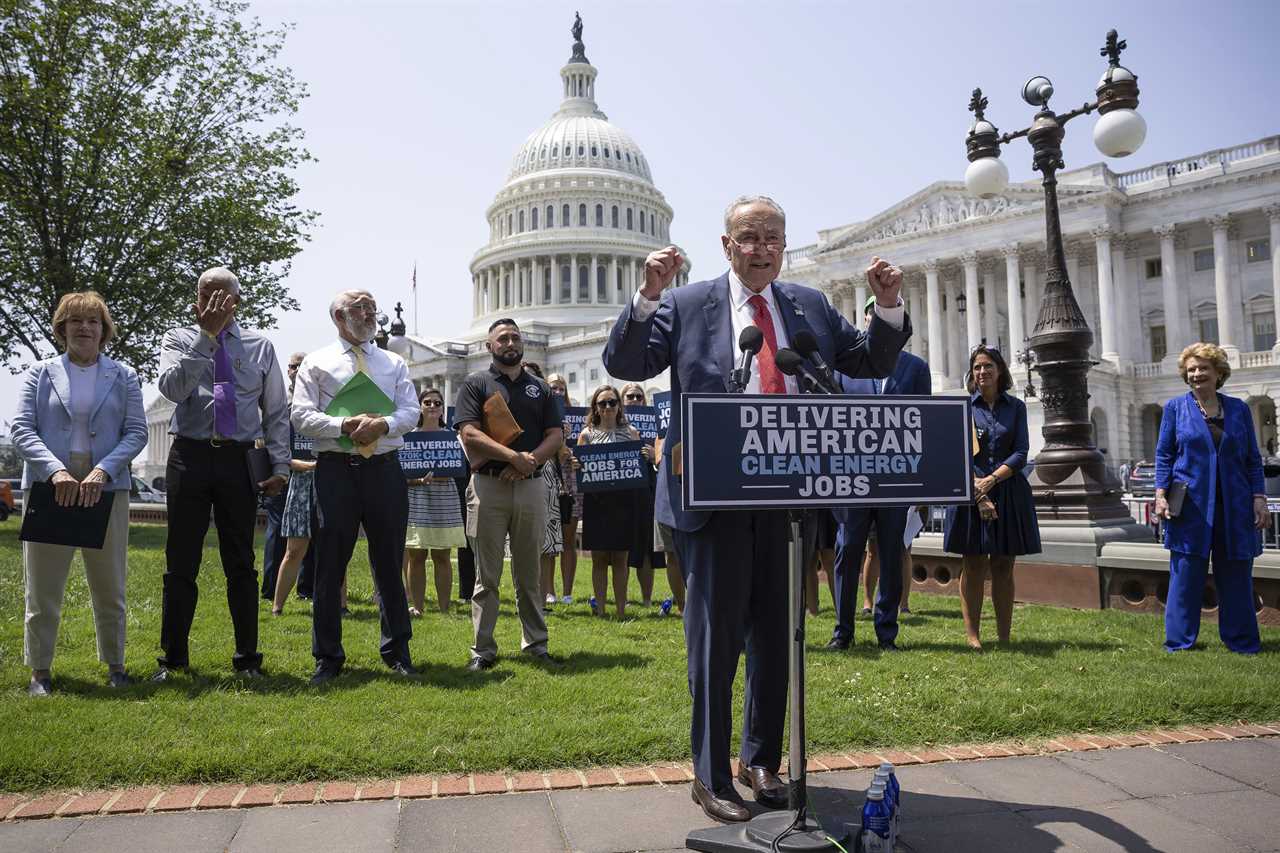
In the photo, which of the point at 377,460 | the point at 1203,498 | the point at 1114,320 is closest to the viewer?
the point at 377,460

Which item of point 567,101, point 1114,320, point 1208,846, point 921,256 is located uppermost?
point 567,101

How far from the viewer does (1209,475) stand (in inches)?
287

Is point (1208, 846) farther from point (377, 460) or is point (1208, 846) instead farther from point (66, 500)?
point (66, 500)

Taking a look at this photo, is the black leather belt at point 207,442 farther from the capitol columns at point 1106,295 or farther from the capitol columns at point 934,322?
the capitol columns at point 934,322

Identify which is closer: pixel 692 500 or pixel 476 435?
pixel 692 500

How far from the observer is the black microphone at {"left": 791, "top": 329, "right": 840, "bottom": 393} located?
3.37 m

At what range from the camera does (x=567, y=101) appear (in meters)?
116

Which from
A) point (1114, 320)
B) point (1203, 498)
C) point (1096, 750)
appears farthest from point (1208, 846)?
point (1114, 320)

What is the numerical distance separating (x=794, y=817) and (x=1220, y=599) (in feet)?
17.9

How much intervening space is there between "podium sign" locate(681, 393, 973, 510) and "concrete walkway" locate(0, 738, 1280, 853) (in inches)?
50.3

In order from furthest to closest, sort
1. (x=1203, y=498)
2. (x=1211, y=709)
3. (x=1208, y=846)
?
(x=1203, y=498) < (x=1211, y=709) < (x=1208, y=846)

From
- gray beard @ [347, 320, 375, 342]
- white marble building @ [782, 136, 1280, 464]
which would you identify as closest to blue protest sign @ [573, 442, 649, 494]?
gray beard @ [347, 320, 375, 342]

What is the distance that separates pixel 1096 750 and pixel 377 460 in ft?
15.0

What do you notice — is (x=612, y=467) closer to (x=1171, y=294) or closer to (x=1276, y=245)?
(x=1276, y=245)
